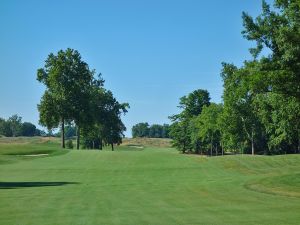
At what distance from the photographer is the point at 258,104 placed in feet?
241

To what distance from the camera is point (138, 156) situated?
6253 cm

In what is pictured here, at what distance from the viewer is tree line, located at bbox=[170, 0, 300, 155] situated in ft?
84.6

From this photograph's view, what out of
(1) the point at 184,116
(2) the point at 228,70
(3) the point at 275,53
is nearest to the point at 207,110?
(2) the point at 228,70

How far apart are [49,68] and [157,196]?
81436 mm

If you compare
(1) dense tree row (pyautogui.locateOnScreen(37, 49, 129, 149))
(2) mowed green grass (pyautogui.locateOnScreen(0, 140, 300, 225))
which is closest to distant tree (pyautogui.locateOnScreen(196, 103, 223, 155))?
(1) dense tree row (pyautogui.locateOnScreen(37, 49, 129, 149))

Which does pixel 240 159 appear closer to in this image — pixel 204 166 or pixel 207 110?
pixel 204 166

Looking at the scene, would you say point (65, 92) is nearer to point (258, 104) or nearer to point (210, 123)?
point (210, 123)

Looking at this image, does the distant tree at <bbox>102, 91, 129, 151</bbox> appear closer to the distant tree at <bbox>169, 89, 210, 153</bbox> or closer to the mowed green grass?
the distant tree at <bbox>169, 89, 210, 153</bbox>

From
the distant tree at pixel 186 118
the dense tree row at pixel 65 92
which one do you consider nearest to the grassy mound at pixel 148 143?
the distant tree at pixel 186 118

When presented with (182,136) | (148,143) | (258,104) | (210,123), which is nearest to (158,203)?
(258,104)

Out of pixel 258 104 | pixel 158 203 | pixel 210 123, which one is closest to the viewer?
pixel 158 203

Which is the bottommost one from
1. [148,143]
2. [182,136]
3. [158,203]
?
[158,203]

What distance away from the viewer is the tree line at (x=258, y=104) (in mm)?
25797

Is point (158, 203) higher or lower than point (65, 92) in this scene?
lower
